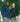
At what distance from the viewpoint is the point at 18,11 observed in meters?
0.59

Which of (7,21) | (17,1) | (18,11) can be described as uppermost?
(17,1)

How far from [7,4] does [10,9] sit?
6 cm

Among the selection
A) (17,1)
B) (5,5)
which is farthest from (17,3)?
(5,5)

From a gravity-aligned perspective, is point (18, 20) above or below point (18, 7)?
below

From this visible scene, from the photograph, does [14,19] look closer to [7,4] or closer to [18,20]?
[18,20]

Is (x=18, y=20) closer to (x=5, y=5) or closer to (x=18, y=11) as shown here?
(x=18, y=11)

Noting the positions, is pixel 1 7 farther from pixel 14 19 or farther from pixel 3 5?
pixel 14 19

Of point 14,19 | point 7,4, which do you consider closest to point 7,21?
point 14,19

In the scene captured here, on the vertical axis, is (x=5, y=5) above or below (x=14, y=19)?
above

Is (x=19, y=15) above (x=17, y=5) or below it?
below

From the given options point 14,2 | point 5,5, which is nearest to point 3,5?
point 5,5

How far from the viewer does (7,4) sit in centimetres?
57

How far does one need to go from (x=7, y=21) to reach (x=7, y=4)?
0.60 ft

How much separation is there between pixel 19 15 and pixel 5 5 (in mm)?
189
